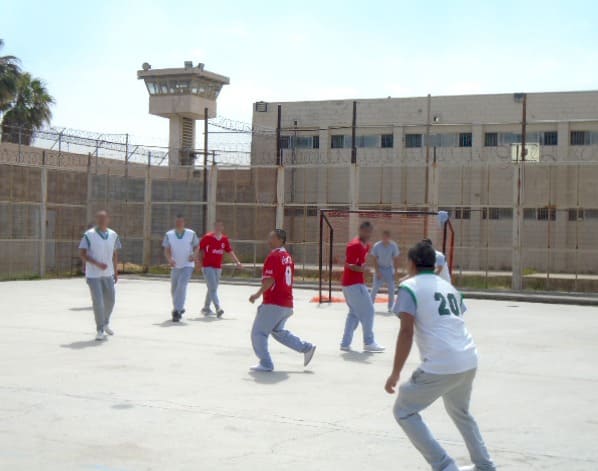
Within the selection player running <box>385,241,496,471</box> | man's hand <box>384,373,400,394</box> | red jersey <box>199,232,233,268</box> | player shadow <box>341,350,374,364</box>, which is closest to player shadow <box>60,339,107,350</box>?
player shadow <box>341,350,374,364</box>

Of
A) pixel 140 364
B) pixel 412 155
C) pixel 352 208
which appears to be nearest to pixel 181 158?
pixel 412 155

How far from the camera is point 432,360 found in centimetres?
556

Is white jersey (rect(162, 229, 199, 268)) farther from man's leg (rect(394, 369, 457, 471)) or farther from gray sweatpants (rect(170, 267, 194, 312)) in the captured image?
man's leg (rect(394, 369, 457, 471))

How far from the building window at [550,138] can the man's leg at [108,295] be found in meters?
29.2

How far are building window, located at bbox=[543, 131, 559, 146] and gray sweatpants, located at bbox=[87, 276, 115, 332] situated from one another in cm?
2917

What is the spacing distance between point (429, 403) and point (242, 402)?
3.14 metres

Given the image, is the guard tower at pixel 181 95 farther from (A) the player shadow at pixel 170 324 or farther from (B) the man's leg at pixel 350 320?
(B) the man's leg at pixel 350 320

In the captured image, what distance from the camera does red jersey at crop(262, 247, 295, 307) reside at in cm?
1016

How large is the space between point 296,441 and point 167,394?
2137mm

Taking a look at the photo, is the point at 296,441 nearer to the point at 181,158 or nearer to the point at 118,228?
the point at 118,228

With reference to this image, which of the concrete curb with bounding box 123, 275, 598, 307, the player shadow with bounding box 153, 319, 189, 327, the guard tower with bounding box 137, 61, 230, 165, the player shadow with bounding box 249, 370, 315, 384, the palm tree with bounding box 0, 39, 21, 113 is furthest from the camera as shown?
the guard tower with bounding box 137, 61, 230, 165

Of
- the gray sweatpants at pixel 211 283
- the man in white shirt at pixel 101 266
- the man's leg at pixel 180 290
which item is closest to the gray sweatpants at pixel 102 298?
the man in white shirt at pixel 101 266

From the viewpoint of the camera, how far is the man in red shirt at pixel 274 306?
33.3ft

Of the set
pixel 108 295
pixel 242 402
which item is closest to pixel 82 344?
pixel 108 295
